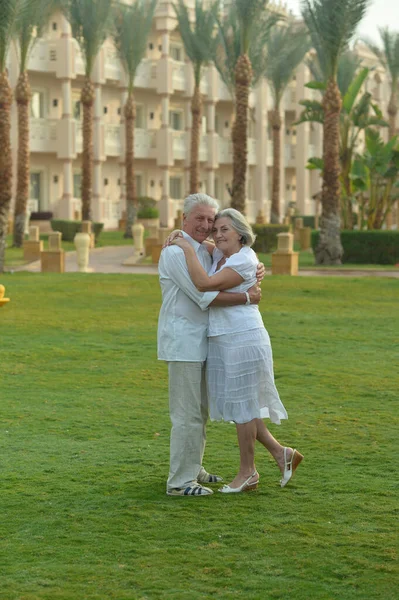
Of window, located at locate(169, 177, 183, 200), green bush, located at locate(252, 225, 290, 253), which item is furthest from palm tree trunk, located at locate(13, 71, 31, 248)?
window, located at locate(169, 177, 183, 200)

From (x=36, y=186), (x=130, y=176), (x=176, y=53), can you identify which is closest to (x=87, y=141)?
(x=130, y=176)

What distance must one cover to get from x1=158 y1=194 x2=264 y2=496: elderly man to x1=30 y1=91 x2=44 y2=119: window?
47.4 meters

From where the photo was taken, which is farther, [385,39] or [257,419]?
[385,39]

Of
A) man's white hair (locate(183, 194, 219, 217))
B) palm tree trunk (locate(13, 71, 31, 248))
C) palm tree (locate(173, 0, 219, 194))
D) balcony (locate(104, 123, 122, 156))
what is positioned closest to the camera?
man's white hair (locate(183, 194, 219, 217))

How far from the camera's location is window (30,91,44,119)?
53.1 meters

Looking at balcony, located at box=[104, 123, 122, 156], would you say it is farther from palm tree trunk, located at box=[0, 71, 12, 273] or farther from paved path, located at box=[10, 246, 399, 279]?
palm tree trunk, located at box=[0, 71, 12, 273]

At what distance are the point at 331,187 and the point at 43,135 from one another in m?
23.3

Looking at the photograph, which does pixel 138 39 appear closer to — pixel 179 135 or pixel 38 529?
pixel 179 135

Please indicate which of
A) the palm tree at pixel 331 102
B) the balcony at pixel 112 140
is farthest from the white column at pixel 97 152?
the palm tree at pixel 331 102

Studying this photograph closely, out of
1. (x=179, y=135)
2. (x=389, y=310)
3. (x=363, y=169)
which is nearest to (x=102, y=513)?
(x=389, y=310)

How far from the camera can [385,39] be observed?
190ft

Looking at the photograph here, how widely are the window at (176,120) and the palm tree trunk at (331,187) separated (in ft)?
102

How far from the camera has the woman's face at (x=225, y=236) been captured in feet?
21.9

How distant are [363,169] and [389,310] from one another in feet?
59.9
